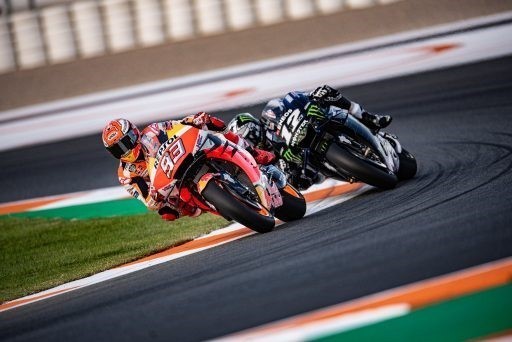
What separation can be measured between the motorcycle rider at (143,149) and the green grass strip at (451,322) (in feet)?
10.1

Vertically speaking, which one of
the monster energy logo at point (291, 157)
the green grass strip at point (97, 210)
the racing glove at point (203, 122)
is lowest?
the green grass strip at point (97, 210)

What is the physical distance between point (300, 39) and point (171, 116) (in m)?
4.06

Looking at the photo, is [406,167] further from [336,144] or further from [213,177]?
[213,177]

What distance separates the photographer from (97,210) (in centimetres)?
1138

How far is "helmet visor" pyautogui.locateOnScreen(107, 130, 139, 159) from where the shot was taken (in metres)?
7.92

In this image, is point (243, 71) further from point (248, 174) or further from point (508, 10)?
point (248, 174)

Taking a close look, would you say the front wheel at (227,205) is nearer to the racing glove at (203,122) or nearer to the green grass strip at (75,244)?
the racing glove at (203,122)

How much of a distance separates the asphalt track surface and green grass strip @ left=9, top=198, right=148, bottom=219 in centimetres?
323

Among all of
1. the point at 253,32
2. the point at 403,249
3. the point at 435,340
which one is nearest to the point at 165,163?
the point at 403,249

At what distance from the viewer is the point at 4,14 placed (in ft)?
66.8

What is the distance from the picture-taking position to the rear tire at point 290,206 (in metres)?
8.41

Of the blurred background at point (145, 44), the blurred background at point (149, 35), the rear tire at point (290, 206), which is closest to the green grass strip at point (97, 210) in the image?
the rear tire at point (290, 206)

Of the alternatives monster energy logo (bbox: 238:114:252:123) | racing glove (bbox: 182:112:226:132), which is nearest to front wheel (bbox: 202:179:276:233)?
racing glove (bbox: 182:112:226:132)

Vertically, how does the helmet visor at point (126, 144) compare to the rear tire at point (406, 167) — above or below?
above
